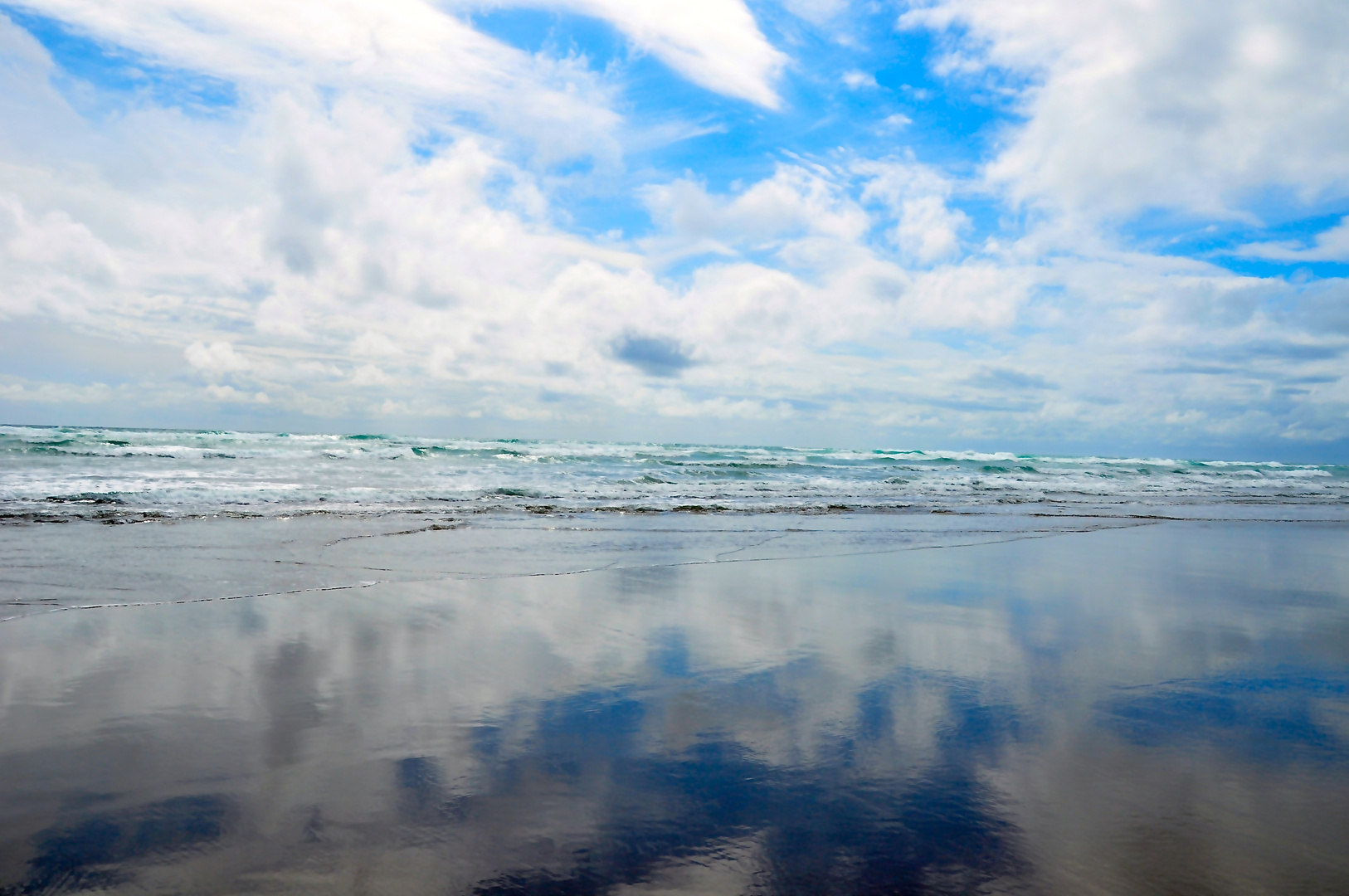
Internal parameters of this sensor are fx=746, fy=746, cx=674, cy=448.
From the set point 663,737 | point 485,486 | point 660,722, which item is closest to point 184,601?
point 660,722

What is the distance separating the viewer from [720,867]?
2121 mm

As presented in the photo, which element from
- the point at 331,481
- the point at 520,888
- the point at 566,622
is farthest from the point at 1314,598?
the point at 331,481

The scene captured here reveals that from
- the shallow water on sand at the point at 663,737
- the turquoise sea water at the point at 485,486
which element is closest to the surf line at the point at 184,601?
the shallow water on sand at the point at 663,737

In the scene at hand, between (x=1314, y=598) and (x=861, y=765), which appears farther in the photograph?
(x=1314, y=598)

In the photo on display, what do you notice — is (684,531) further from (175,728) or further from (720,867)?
(720,867)

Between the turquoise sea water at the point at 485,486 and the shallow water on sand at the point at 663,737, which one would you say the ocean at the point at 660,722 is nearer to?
the shallow water on sand at the point at 663,737

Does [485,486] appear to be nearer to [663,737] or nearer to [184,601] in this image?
[184,601]

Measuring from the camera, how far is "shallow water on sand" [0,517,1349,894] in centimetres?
216

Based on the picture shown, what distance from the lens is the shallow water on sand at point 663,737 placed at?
2158 millimetres

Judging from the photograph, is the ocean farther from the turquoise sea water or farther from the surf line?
the turquoise sea water

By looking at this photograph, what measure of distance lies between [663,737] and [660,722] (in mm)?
163

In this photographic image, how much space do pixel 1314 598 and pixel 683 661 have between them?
580cm

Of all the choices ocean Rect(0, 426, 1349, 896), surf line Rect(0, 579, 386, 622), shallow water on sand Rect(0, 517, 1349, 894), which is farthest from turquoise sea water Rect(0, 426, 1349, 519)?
shallow water on sand Rect(0, 517, 1349, 894)

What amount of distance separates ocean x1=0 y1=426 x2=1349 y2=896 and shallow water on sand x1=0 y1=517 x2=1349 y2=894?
15 mm
